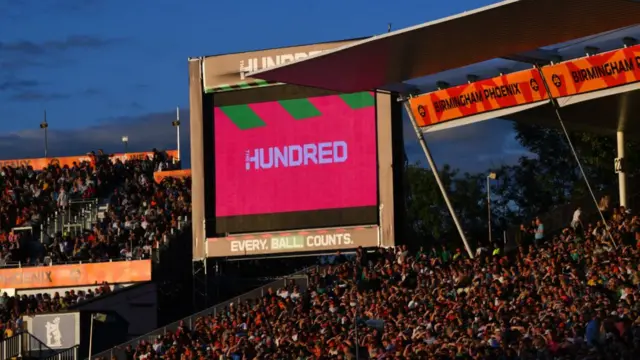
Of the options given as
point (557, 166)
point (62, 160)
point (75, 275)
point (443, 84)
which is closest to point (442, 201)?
point (557, 166)

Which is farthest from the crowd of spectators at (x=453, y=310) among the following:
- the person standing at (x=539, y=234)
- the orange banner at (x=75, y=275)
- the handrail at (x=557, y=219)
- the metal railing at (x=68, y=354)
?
the orange banner at (x=75, y=275)

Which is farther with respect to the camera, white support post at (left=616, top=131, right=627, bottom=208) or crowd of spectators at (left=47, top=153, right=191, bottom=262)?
crowd of spectators at (left=47, top=153, right=191, bottom=262)

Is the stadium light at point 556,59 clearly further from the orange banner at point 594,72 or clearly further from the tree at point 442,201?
the tree at point 442,201

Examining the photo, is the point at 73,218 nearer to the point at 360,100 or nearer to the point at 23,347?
the point at 23,347

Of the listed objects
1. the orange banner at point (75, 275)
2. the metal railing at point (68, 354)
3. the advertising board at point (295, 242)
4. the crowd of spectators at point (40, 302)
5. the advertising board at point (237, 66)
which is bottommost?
the metal railing at point (68, 354)

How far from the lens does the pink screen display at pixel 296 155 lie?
33.8 m

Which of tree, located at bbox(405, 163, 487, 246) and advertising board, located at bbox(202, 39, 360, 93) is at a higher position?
advertising board, located at bbox(202, 39, 360, 93)

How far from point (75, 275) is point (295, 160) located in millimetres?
7045

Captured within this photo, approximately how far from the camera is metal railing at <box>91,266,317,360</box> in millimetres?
31597

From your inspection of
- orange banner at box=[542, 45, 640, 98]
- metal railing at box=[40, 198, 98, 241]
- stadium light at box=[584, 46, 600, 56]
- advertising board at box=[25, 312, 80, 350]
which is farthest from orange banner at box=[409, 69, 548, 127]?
metal railing at box=[40, 198, 98, 241]

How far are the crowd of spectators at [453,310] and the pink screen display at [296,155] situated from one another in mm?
2129

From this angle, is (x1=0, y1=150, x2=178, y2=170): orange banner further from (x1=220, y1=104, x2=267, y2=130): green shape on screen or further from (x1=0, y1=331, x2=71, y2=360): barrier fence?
(x1=0, y1=331, x2=71, y2=360): barrier fence

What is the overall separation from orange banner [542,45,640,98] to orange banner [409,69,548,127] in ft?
1.84

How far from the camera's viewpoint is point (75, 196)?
41.8 metres
